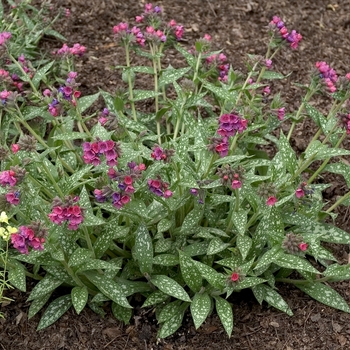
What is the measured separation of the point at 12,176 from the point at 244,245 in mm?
1184

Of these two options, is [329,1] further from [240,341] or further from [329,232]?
[240,341]

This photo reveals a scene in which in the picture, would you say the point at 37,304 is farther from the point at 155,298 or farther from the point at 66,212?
the point at 66,212

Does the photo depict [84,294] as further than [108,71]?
No

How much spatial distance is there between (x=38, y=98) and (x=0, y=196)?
38.6 inches

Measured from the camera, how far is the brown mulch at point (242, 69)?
324 cm

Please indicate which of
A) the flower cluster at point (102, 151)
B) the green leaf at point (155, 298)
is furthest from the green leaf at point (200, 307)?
the flower cluster at point (102, 151)

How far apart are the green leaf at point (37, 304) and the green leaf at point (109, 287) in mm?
319

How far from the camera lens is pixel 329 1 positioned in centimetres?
548

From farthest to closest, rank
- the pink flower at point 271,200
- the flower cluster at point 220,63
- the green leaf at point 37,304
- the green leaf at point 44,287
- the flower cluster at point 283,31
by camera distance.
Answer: the flower cluster at point 220,63, the flower cluster at point 283,31, the green leaf at point 37,304, the green leaf at point 44,287, the pink flower at point 271,200

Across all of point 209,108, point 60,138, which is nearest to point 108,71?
point 209,108

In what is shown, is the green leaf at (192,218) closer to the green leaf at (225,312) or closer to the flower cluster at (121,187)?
the green leaf at (225,312)

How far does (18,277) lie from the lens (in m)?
3.02

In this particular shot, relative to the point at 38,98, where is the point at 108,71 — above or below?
below

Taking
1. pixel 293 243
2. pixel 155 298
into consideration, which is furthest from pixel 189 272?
pixel 293 243
